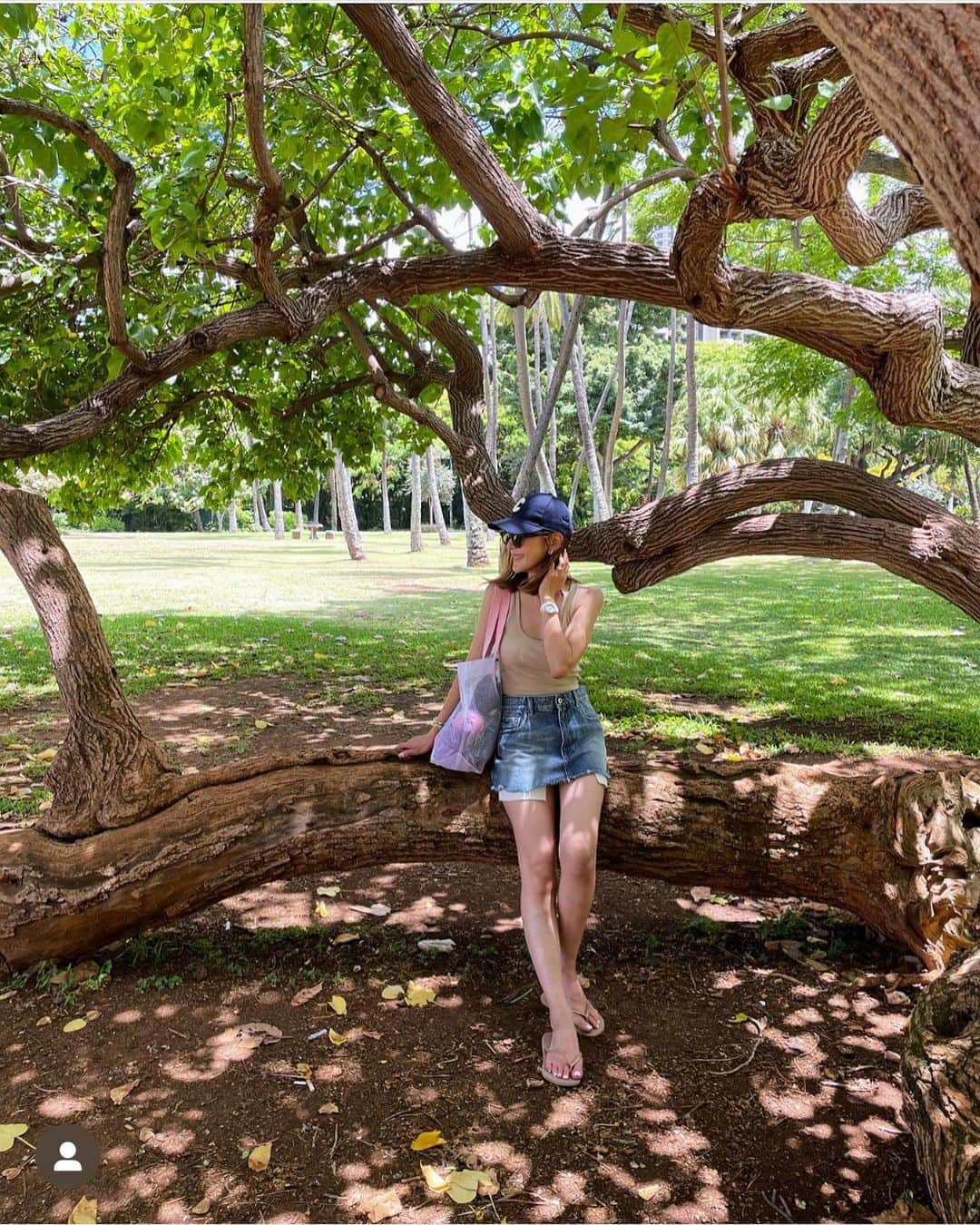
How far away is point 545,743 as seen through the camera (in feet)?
11.5

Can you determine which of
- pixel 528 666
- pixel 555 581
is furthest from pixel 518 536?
pixel 528 666

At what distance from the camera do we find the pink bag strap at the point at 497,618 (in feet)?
12.1

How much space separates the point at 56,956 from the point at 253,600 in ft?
A: 47.5

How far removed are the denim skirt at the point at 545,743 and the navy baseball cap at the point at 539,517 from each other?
64cm

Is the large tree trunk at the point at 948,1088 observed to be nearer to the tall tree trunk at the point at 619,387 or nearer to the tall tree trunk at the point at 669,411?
the tall tree trunk at the point at 669,411

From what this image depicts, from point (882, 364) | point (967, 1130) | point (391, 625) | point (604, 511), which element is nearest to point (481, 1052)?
point (967, 1130)

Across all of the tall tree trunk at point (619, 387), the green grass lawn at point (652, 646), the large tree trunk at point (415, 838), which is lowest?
the green grass lawn at point (652, 646)

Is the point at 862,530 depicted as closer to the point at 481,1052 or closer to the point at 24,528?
the point at 481,1052

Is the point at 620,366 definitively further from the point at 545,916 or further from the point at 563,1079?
the point at 563,1079

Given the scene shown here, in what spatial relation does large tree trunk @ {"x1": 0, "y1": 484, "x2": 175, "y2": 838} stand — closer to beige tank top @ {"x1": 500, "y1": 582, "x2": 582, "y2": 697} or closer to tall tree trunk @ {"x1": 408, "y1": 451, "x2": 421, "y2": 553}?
beige tank top @ {"x1": 500, "y1": 582, "x2": 582, "y2": 697}

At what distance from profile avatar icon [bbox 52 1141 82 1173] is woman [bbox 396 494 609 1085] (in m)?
1.50

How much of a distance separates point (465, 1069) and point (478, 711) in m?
1.26

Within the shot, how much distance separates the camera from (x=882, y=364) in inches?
204

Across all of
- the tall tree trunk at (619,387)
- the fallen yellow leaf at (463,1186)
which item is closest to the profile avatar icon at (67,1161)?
the fallen yellow leaf at (463,1186)
